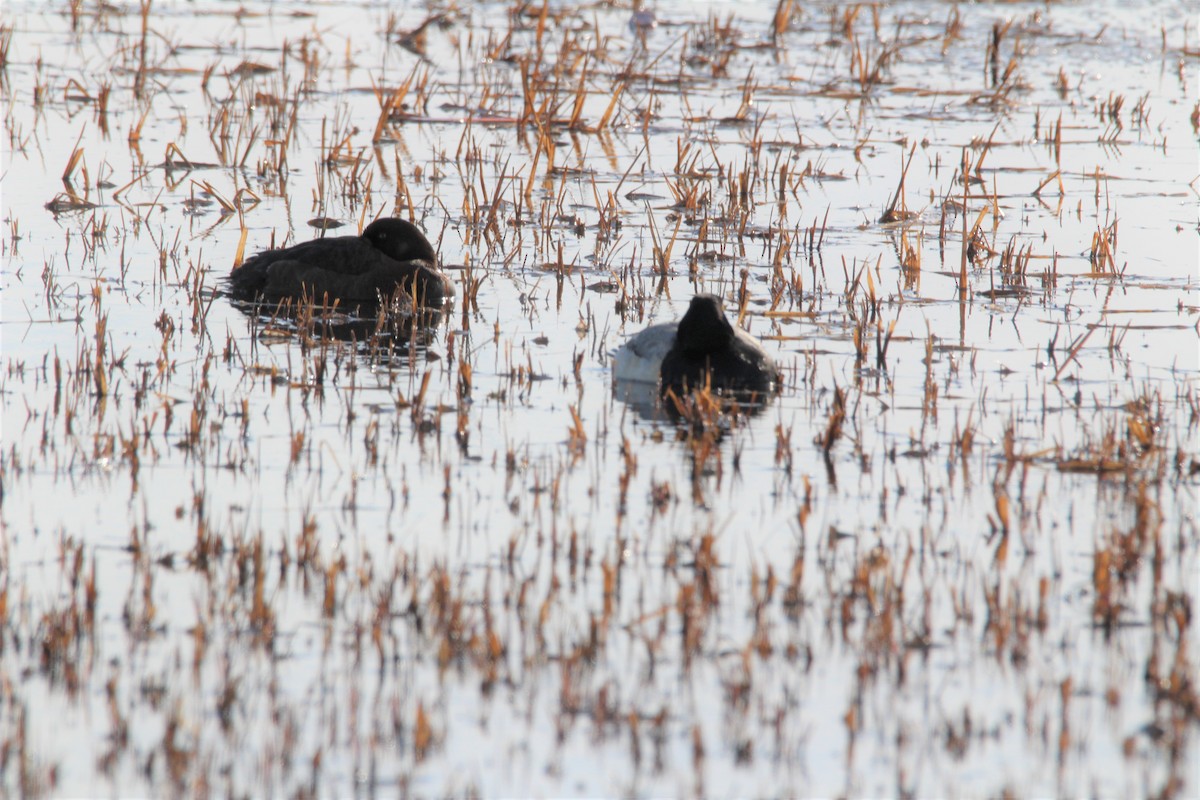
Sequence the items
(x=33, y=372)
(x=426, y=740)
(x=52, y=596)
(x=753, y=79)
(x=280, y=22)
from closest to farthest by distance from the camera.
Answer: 1. (x=426, y=740)
2. (x=52, y=596)
3. (x=33, y=372)
4. (x=753, y=79)
5. (x=280, y=22)

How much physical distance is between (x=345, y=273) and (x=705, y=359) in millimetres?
3068

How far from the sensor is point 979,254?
417 inches

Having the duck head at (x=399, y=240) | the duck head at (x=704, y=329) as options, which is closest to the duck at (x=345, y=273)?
the duck head at (x=399, y=240)

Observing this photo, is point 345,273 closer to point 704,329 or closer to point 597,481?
point 704,329

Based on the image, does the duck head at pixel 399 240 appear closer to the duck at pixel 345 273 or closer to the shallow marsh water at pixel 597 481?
the duck at pixel 345 273

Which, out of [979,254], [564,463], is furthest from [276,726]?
[979,254]

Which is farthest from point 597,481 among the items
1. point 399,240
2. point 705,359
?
point 399,240

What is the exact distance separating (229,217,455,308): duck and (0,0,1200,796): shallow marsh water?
28 centimetres

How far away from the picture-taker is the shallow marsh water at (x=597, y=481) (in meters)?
4.33

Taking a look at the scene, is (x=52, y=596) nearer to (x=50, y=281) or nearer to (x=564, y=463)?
(x=564, y=463)

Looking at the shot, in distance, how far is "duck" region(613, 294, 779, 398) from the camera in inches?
308

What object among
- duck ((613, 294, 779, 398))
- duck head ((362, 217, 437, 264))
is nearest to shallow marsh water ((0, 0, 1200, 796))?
duck ((613, 294, 779, 398))

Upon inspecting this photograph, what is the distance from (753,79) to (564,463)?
37.8 ft

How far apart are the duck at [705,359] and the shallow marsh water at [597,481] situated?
0.20m
